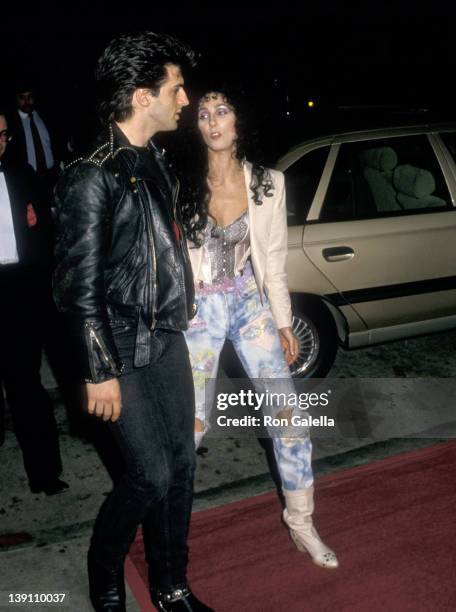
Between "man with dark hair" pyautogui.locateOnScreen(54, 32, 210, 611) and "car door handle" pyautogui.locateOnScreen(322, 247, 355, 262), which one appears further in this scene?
"car door handle" pyautogui.locateOnScreen(322, 247, 355, 262)

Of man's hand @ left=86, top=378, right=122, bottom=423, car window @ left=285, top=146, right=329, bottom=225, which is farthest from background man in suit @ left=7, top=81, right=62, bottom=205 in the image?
man's hand @ left=86, top=378, right=122, bottom=423

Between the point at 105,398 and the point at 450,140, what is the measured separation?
135 inches

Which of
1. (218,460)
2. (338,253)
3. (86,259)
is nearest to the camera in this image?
(86,259)

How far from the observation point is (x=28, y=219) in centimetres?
316

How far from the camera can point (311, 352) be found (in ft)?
15.0

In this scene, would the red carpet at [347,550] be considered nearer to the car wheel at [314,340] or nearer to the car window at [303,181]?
the car wheel at [314,340]

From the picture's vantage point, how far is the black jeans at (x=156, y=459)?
7.47 ft

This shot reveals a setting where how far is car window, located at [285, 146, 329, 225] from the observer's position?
14.2 feet

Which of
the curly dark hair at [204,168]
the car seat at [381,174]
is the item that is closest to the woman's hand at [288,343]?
the curly dark hair at [204,168]

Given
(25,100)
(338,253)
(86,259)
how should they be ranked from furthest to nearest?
(25,100) < (338,253) < (86,259)

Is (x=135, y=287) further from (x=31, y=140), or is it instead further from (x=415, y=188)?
(x=31, y=140)

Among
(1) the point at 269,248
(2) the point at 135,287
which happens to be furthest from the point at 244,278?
(2) the point at 135,287

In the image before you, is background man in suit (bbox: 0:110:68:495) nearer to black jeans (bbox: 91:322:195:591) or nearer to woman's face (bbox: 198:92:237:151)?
woman's face (bbox: 198:92:237:151)

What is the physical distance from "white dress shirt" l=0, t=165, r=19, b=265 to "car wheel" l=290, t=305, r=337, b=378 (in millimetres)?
1933
